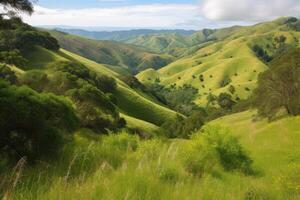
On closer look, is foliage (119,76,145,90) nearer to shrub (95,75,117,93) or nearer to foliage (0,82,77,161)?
shrub (95,75,117,93)

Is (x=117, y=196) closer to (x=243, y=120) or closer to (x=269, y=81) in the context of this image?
(x=269, y=81)

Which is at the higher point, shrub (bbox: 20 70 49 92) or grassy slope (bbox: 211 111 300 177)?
shrub (bbox: 20 70 49 92)

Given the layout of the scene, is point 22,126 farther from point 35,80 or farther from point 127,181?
point 35,80

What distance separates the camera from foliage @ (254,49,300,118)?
258ft

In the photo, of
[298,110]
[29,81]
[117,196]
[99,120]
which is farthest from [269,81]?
[117,196]

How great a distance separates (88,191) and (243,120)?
105 m

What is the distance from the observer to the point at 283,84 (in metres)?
80.3

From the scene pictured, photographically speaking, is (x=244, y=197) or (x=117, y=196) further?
(x=244, y=197)

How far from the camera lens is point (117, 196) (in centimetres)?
595

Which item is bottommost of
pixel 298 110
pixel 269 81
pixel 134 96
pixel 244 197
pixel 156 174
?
pixel 134 96

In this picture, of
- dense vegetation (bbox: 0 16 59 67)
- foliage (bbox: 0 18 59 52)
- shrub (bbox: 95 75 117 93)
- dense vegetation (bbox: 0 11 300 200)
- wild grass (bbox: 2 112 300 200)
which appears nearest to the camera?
wild grass (bbox: 2 112 300 200)

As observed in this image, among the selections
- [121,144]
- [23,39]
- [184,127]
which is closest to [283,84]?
[184,127]

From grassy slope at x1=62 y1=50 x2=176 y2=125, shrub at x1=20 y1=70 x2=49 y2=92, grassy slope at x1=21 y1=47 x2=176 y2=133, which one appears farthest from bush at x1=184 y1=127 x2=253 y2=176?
grassy slope at x1=62 y1=50 x2=176 y2=125

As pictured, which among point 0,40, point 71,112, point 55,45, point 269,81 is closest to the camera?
point 71,112
